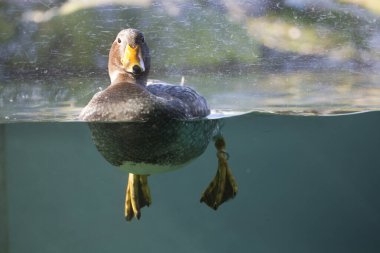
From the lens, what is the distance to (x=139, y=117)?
304 cm

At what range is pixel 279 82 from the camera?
4574mm

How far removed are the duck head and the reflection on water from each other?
123cm

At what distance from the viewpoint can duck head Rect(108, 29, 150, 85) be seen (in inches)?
120

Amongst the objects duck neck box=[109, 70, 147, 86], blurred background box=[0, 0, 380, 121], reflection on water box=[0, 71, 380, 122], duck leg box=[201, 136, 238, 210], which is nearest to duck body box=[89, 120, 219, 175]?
duck neck box=[109, 70, 147, 86]

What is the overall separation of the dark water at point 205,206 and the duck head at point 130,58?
673cm

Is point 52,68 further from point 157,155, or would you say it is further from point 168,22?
point 157,155

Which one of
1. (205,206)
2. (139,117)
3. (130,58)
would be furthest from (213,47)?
(205,206)

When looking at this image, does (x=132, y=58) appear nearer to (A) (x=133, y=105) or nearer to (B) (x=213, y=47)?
(A) (x=133, y=105)

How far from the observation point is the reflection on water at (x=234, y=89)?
14.7 feet

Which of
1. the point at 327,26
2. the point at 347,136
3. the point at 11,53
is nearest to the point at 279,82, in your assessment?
the point at 327,26

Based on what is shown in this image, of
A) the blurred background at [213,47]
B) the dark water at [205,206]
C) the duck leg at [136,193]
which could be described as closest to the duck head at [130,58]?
the duck leg at [136,193]

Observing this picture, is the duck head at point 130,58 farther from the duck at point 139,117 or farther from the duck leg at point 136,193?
the duck leg at point 136,193

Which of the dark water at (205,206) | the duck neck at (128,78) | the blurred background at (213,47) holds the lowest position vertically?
the dark water at (205,206)

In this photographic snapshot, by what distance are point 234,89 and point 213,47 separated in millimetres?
451
